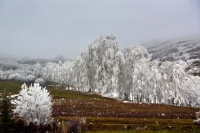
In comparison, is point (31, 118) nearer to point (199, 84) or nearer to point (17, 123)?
point (17, 123)

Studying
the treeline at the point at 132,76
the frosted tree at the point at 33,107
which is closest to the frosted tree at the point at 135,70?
the treeline at the point at 132,76

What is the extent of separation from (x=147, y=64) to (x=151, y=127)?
101 m

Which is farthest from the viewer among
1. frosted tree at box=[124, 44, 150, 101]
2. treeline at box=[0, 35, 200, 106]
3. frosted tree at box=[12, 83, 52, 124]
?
frosted tree at box=[124, 44, 150, 101]

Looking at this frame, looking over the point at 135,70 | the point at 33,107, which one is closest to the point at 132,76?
the point at 135,70

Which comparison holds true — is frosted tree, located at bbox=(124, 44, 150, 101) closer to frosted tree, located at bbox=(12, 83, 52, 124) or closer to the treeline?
the treeline

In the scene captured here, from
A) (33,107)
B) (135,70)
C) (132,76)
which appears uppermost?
(135,70)

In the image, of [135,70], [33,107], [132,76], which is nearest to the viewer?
[33,107]

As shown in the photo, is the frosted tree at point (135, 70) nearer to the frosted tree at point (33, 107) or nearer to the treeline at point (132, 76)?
the treeline at point (132, 76)

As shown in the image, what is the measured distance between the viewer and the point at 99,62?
17400cm

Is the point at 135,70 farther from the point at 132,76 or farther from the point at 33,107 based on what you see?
the point at 33,107

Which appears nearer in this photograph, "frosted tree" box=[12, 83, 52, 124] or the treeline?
"frosted tree" box=[12, 83, 52, 124]

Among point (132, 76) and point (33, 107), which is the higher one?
point (132, 76)

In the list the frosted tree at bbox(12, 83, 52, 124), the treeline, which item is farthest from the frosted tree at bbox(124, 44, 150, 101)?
the frosted tree at bbox(12, 83, 52, 124)

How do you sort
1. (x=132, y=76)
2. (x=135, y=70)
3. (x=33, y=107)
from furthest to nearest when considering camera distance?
(x=132, y=76), (x=135, y=70), (x=33, y=107)
